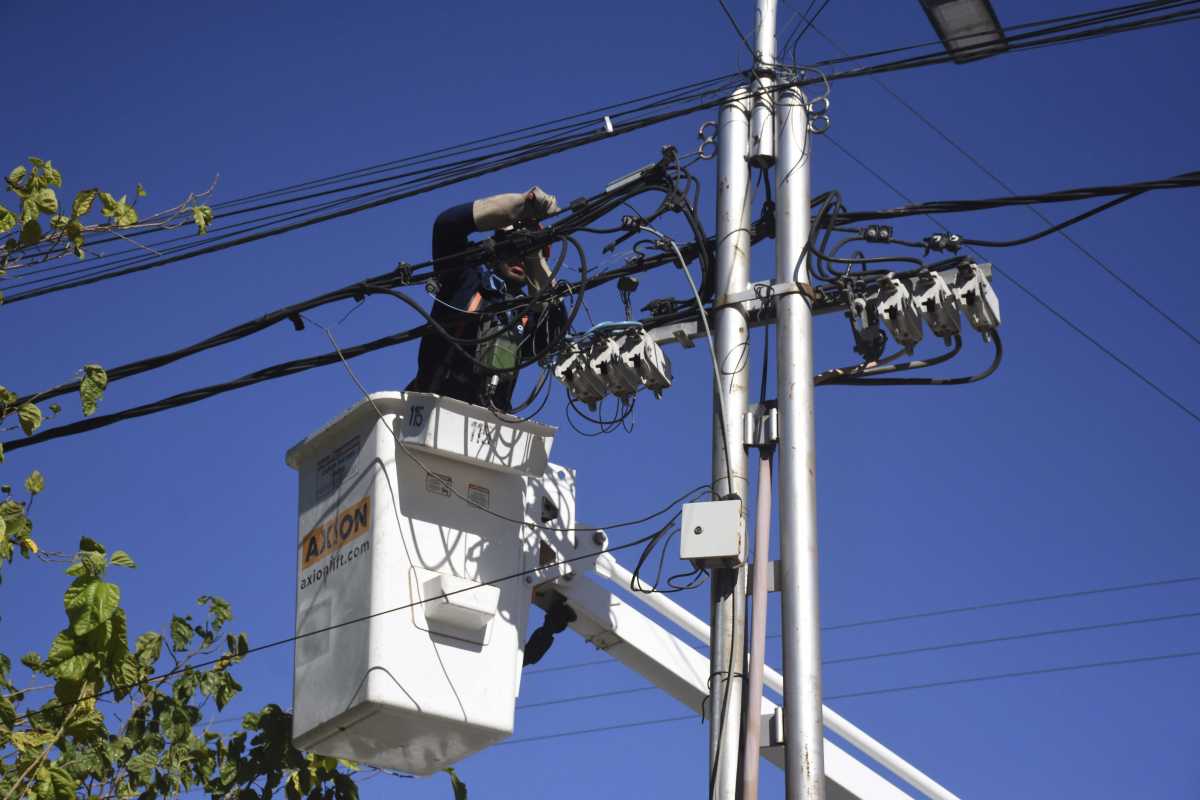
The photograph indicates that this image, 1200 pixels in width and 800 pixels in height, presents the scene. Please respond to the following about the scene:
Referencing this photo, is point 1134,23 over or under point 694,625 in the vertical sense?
over

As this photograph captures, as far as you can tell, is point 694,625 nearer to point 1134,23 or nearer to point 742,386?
point 742,386

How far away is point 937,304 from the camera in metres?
6.83

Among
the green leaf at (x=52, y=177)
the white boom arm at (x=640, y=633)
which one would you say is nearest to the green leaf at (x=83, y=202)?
the green leaf at (x=52, y=177)

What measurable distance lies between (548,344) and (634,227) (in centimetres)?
67

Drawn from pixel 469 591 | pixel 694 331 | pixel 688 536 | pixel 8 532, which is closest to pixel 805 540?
pixel 688 536

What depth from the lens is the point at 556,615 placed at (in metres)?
8.14

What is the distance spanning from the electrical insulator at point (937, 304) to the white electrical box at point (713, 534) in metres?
1.09

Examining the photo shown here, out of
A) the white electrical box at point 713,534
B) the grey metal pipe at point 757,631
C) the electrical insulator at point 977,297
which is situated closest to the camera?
the grey metal pipe at point 757,631

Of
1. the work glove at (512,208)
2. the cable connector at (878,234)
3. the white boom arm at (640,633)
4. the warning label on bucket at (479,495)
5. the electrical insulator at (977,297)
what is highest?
the work glove at (512,208)

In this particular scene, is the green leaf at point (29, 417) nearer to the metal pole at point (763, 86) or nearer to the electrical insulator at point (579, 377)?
the electrical insulator at point (579, 377)

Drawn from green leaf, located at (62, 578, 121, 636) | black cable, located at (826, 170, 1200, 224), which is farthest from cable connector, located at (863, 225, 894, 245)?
green leaf, located at (62, 578, 121, 636)

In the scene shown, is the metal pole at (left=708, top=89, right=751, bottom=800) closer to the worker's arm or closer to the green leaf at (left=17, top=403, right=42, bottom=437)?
the worker's arm

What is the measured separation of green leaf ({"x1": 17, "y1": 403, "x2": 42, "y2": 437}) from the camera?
7953mm

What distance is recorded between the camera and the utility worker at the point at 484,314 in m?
8.15
